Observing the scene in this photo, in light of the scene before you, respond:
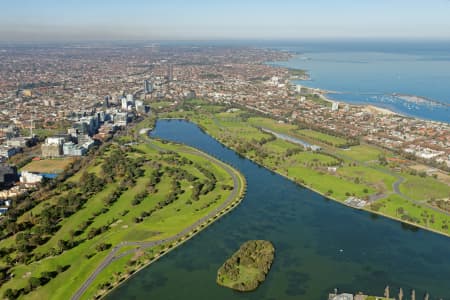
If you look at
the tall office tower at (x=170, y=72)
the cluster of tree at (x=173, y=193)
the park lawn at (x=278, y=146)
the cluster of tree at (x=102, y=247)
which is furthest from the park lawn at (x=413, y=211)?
the tall office tower at (x=170, y=72)

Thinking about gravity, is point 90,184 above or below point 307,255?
above

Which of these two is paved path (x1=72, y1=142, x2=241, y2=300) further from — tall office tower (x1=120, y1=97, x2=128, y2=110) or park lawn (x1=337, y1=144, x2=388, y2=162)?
tall office tower (x1=120, y1=97, x2=128, y2=110)

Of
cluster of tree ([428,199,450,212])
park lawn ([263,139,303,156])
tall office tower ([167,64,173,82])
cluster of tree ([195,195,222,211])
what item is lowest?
cluster of tree ([195,195,222,211])

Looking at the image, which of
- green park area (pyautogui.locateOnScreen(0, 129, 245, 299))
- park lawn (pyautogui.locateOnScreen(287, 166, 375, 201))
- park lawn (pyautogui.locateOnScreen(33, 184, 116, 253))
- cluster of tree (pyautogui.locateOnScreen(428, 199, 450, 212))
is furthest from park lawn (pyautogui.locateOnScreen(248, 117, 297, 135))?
park lawn (pyautogui.locateOnScreen(33, 184, 116, 253))

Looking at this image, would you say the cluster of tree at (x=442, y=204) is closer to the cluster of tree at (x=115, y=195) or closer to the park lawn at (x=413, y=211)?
the park lawn at (x=413, y=211)

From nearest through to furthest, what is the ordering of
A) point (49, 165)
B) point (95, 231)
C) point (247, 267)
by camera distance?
point (247, 267)
point (95, 231)
point (49, 165)

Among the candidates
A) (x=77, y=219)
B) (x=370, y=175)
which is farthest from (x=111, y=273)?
(x=370, y=175)

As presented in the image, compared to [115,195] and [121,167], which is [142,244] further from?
[121,167]
